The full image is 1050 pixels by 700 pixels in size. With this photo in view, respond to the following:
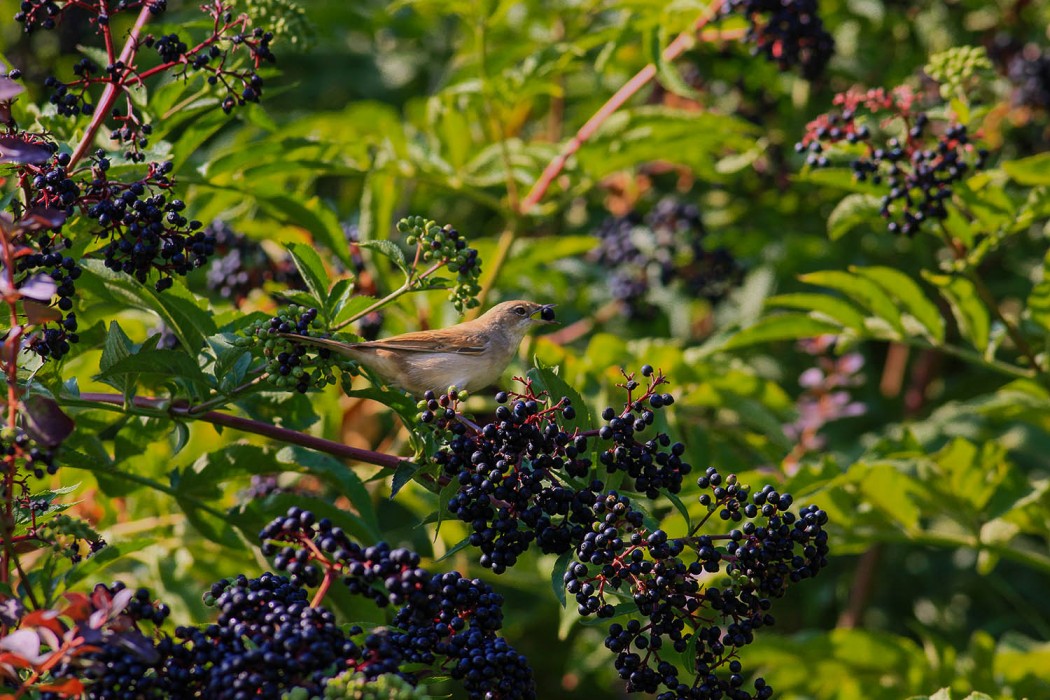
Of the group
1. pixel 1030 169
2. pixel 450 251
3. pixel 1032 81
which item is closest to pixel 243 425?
pixel 450 251

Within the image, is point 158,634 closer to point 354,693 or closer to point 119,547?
point 354,693

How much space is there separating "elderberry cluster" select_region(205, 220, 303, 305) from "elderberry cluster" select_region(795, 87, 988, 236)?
2.51m

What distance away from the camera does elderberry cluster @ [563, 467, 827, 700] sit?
3238mm

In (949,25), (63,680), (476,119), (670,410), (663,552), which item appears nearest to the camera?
(63,680)

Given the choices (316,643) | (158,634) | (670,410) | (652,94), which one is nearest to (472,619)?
(316,643)

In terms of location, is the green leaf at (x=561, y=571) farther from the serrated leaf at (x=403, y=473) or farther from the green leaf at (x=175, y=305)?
the green leaf at (x=175, y=305)

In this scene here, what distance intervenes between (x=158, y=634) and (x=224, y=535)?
1621 millimetres

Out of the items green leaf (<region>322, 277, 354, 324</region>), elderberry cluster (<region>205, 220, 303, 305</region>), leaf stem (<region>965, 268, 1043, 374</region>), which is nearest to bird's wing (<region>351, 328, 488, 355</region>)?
green leaf (<region>322, 277, 354, 324</region>)

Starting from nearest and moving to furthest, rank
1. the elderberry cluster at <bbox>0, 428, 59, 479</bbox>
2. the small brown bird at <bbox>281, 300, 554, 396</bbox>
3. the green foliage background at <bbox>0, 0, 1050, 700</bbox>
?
1. the elderberry cluster at <bbox>0, 428, 59, 479</bbox>
2. the small brown bird at <bbox>281, 300, 554, 396</bbox>
3. the green foliage background at <bbox>0, 0, 1050, 700</bbox>

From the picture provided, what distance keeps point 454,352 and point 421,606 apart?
1.79 m

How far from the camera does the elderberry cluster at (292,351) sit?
3.59 meters

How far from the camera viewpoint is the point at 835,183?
516 centimetres

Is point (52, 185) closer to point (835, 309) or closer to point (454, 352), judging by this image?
point (454, 352)

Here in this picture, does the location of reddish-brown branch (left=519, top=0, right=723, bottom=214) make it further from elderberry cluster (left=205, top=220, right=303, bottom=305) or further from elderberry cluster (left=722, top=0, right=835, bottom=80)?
elderberry cluster (left=205, top=220, right=303, bottom=305)
